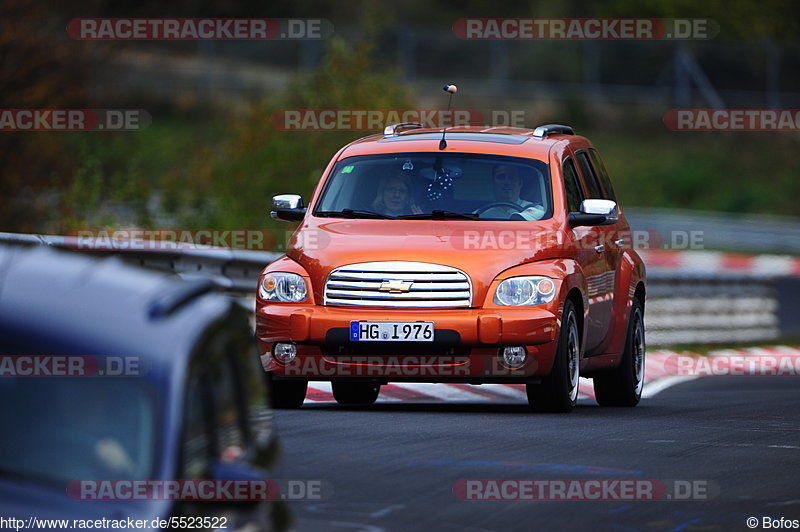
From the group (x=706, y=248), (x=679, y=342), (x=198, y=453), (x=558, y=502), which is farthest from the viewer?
(x=706, y=248)

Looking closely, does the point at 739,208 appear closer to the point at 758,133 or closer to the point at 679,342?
the point at 758,133

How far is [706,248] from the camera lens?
4625 centimetres

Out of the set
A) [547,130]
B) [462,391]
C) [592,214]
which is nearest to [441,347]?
[592,214]

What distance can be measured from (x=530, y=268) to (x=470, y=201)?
978mm

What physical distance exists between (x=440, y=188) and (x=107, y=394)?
824 cm

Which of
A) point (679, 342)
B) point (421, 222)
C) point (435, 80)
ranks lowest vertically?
point (679, 342)

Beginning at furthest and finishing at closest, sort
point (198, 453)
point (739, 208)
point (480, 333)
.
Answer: point (739, 208) → point (480, 333) → point (198, 453)

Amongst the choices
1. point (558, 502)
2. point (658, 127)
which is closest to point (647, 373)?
point (558, 502)

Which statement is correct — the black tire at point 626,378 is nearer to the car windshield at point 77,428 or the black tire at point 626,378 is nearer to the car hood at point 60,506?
the car windshield at point 77,428

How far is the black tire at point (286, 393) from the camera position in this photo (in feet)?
37.6

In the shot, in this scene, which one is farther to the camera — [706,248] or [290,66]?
[290,66]

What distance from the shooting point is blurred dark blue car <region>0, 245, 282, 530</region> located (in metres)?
3.91

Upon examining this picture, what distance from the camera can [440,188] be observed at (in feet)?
39.9

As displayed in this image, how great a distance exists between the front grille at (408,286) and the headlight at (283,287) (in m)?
0.34
